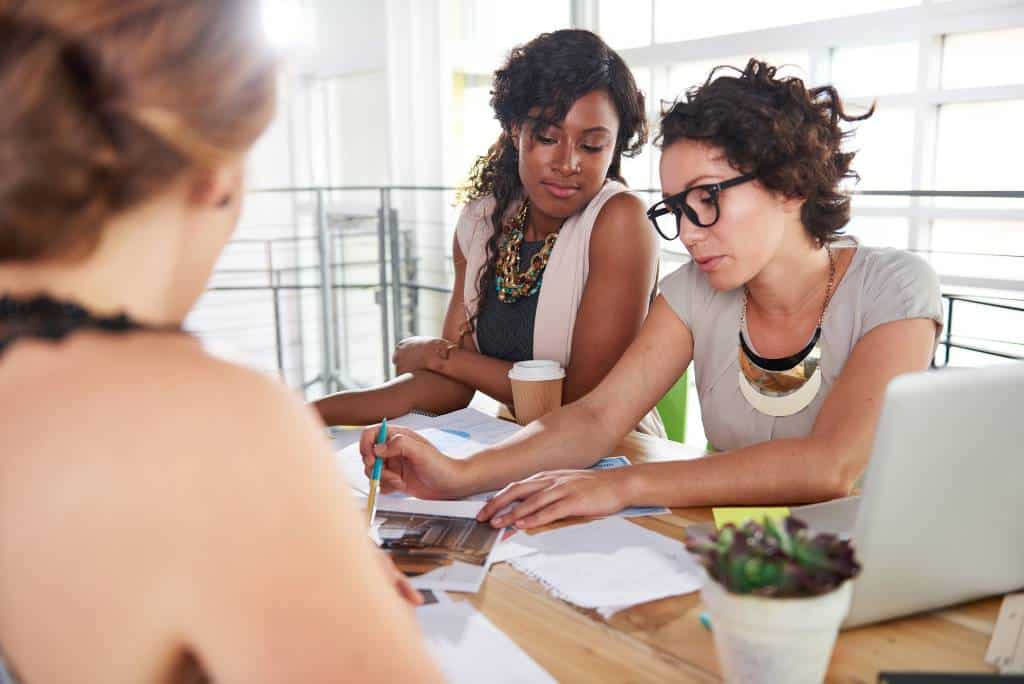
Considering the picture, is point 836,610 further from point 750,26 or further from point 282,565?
point 750,26

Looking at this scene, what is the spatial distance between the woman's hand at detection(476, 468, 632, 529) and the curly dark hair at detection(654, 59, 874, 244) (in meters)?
0.61

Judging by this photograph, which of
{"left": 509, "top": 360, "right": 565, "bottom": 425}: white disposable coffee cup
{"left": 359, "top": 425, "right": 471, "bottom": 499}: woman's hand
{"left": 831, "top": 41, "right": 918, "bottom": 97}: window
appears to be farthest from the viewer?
{"left": 831, "top": 41, "right": 918, "bottom": 97}: window

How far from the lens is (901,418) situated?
88cm

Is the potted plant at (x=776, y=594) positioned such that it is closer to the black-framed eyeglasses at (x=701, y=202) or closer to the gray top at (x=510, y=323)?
the black-framed eyeglasses at (x=701, y=202)

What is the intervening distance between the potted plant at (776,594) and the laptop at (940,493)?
0.15 meters

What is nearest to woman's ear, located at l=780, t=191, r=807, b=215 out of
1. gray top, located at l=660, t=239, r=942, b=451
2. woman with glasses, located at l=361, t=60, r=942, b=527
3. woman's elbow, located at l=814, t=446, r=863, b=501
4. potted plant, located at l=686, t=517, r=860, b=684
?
woman with glasses, located at l=361, t=60, r=942, b=527

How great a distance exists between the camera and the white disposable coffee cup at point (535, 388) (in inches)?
72.1

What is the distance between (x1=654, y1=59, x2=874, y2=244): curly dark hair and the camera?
5.07 ft

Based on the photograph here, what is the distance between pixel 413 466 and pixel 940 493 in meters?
0.80

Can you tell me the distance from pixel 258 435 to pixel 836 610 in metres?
0.53

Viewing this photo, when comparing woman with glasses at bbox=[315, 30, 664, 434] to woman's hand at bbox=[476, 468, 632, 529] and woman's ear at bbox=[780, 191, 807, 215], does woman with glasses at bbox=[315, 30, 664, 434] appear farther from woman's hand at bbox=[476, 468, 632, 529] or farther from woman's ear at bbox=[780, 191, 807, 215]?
woman's hand at bbox=[476, 468, 632, 529]

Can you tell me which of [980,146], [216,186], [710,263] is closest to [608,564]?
[710,263]

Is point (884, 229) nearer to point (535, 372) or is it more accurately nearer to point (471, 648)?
point (535, 372)

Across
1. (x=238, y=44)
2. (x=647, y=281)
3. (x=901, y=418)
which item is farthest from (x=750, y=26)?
(x=238, y=44)
